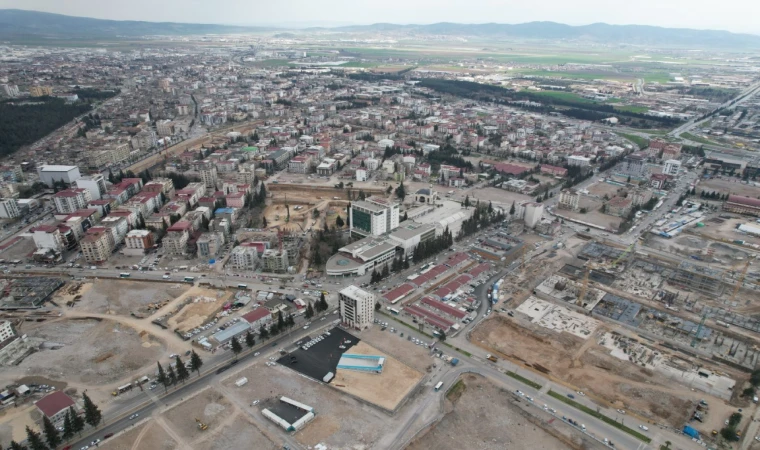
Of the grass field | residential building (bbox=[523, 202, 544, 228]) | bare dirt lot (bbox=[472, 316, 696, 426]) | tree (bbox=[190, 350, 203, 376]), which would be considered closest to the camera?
bare dirt lot (bbox=[472, 316, 696, 426])

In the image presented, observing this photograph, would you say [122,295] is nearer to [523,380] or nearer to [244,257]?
[244,257]

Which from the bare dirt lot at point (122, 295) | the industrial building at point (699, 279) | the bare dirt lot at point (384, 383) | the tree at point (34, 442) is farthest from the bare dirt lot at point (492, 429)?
the bare dirt lot at point (122, 295)

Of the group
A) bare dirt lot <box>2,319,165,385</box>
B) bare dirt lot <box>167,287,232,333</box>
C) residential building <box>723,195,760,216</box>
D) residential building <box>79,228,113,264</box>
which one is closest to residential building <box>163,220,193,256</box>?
residential building <box>79,228,113,264</box>

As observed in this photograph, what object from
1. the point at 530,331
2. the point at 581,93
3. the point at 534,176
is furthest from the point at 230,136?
the point at 581,93

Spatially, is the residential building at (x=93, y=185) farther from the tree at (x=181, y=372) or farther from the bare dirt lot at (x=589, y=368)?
the bare dirt lot at (x=589, y=368)

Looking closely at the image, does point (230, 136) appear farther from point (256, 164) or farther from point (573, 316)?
point (573, 316)

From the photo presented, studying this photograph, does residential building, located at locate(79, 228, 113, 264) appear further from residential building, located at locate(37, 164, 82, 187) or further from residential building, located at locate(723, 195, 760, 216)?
residential building, located at locate(723, 195, 760, 216)
